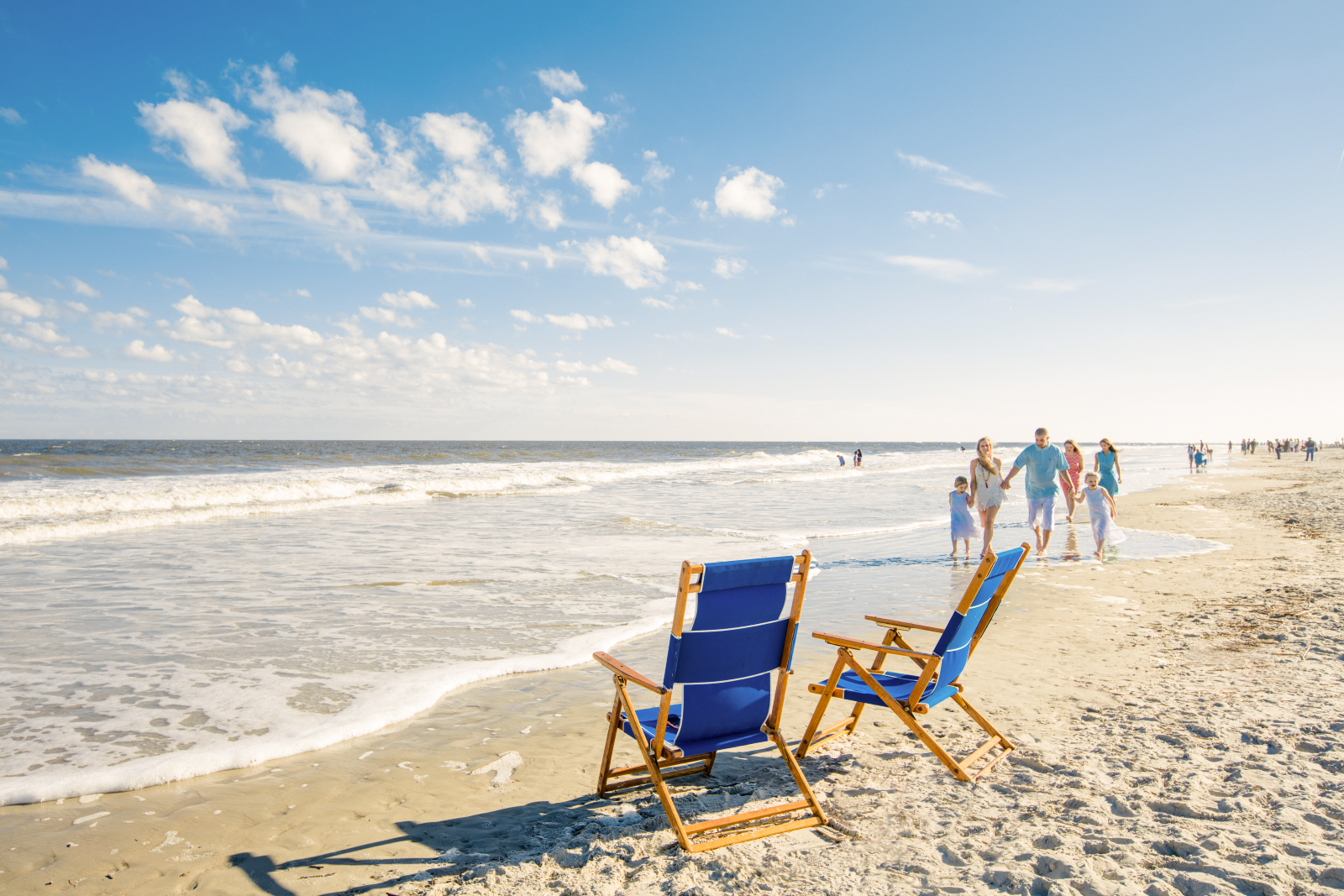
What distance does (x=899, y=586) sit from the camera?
8336 millimetres

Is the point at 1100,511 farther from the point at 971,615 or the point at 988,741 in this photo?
the point at 971,615

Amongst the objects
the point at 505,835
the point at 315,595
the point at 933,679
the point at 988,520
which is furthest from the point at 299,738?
the point at 988,520

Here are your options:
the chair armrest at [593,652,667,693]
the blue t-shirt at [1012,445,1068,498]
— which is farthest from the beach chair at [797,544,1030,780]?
the blue t-shirt at [1012,445,1068,498]

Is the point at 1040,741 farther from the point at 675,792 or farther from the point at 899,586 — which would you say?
the point at 899,586

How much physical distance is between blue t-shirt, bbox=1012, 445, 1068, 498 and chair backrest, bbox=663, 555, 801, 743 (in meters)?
7.35

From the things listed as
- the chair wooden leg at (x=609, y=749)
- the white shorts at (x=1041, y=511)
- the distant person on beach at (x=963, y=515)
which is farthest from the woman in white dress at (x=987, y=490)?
the chair wooden leg at (x=609, y=749)

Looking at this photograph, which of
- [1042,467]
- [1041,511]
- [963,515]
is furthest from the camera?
[1041,511]

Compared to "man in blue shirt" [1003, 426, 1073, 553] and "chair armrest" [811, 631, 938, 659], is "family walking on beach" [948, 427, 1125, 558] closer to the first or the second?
"man in blue shirt" [1003, 426, 1073, 553]

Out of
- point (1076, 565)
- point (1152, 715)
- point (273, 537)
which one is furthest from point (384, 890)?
point (273, 537)

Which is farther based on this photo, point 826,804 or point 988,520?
point 988,520

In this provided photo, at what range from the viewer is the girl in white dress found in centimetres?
989

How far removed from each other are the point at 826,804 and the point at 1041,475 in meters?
7.78

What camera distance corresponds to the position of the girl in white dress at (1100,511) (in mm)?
9891

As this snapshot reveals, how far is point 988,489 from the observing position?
940 centimetres
